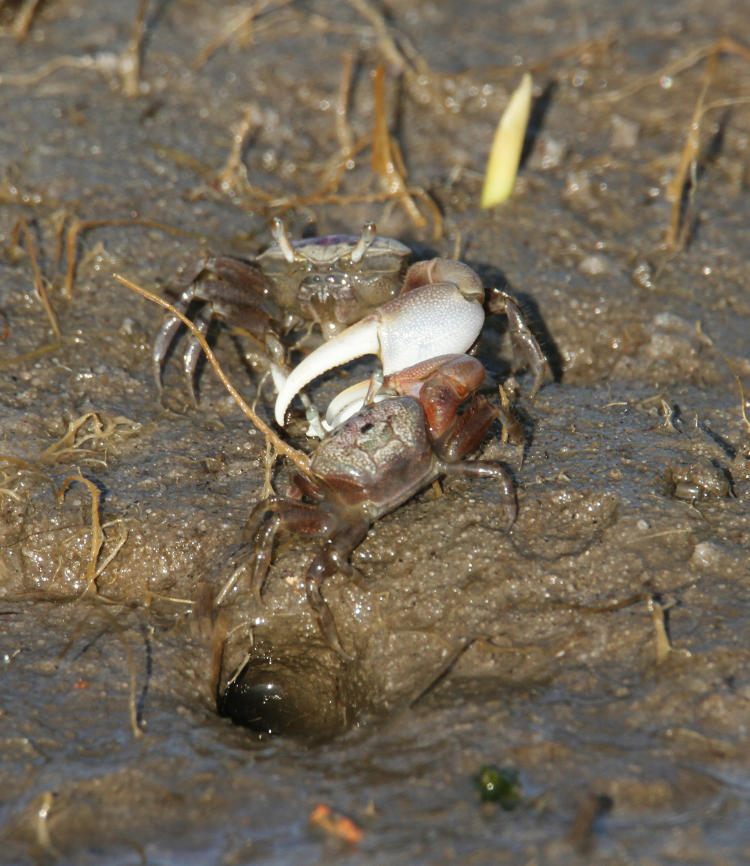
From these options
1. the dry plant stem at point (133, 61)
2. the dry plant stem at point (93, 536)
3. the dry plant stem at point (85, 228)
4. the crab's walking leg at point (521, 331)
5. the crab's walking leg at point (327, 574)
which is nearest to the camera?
the crab's walking leg at point (327, 574)

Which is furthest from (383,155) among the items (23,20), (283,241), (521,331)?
(23,20)

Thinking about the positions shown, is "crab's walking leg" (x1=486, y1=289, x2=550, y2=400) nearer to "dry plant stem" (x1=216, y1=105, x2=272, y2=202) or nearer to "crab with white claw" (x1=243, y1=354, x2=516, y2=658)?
"crab with white claw" (x1=243, y1=354, x2=516, y2=658)

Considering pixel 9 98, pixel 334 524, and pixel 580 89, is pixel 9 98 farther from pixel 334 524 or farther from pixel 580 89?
pixel 334 524

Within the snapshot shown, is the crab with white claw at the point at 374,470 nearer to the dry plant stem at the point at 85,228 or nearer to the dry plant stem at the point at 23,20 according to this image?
the dry plant stem at the point at 85,228

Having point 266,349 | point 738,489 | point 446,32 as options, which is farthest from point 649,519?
point 446,32

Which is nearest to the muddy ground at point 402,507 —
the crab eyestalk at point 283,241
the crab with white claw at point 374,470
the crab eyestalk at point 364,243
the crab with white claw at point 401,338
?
the crab with white claw at point 374,470

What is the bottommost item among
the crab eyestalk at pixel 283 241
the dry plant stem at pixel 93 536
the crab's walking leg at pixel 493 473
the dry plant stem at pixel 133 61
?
the dry plant stem at pixel 93 536

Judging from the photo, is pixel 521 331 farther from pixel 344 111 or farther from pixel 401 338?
pixel 344 111
